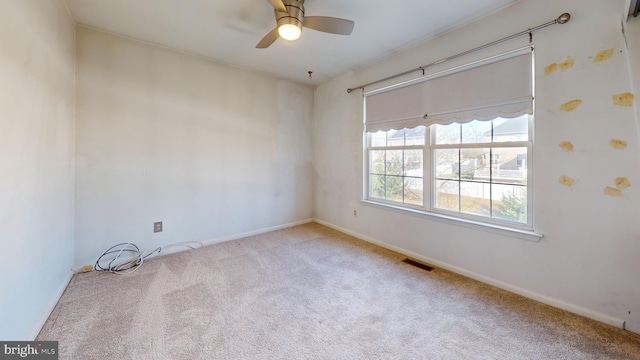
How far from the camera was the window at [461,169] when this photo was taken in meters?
2.19

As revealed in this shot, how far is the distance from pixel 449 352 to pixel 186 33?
11.9 feet

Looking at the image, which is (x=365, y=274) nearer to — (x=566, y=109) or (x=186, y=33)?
(x=566, y=109)

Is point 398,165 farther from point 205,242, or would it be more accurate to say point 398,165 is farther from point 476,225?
point 205,242

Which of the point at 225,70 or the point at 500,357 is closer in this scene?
the point at 500,357

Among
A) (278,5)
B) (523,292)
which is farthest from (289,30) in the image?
(523,292)

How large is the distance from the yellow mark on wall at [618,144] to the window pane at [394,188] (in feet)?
5.89

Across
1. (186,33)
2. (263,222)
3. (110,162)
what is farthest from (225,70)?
(263,222)

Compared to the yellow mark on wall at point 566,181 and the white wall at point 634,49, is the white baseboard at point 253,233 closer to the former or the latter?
the yellow mark on wall at point 566,181

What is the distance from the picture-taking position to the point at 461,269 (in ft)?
8.18

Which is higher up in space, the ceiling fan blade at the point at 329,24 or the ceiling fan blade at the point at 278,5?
the ceiling fan blade at the point at 278,5

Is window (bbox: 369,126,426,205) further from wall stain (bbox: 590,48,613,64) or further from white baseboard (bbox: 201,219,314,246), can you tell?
white baseboard (bbox: 201,219,314,246)

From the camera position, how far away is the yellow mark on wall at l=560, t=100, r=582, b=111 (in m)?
1.82

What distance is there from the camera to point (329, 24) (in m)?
1.94

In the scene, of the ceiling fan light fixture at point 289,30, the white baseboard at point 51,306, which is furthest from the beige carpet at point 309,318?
the ceiling fan light fixture at point 289,30
